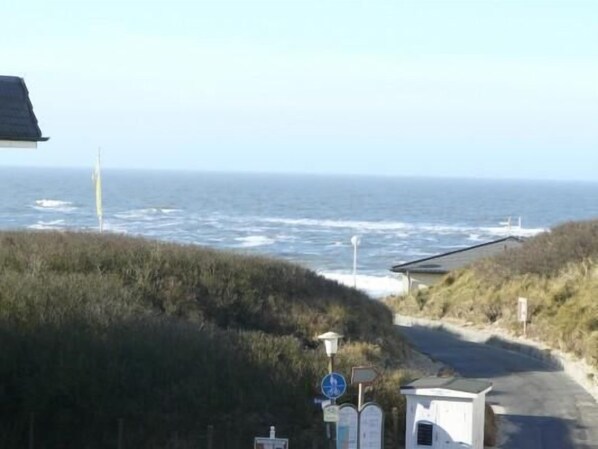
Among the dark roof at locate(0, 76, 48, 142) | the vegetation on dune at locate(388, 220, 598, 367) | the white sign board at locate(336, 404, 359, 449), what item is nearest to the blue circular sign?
the white sign board at locate(336, 404, 359, 449)

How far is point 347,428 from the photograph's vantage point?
1872 centimetres

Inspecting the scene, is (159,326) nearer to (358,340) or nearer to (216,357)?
(216,357)

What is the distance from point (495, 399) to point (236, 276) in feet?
25.3

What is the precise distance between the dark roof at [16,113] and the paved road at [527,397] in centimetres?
1110

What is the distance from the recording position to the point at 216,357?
21750mm

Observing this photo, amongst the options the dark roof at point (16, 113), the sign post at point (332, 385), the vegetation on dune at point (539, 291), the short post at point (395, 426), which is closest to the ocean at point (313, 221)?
the vegetation on dune at point (539, 291)

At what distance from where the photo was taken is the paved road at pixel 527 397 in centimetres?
2324

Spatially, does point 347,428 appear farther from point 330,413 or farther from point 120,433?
point 120,433

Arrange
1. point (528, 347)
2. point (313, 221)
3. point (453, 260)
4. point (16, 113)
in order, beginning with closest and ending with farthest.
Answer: point (16, 113) < point (528, 347) < point (453, 260) < point (313, 221)

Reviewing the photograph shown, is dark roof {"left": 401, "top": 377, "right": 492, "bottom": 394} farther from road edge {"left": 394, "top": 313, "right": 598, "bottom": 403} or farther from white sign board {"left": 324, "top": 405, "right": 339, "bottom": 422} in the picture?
road edge {"left": 394, "top": 313, "right": 598, "bottom": 403}

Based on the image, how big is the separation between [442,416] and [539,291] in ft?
70.2

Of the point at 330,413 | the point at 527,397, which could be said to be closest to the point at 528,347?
the point at 527,397

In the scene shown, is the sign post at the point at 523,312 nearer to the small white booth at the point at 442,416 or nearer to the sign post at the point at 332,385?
the small white booth at the point at 442,416

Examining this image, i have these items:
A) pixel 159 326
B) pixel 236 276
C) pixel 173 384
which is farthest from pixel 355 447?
pixel 236 276
